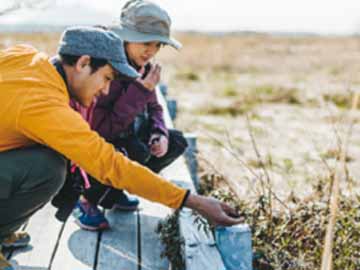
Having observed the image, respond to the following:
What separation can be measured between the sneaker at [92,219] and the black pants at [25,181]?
Answer: 2.98 feet

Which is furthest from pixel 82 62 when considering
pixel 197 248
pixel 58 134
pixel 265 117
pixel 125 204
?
pixel 265 117

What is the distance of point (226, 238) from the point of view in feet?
10.1

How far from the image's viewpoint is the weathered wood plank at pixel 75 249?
3.58 m

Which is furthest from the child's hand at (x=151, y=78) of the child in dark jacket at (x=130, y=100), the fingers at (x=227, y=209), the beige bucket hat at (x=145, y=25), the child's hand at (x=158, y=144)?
the fingers at (x=227, y=209)

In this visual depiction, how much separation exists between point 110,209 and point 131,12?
117cm

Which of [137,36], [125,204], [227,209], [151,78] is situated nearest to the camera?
[227,209]

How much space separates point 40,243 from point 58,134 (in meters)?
1.30

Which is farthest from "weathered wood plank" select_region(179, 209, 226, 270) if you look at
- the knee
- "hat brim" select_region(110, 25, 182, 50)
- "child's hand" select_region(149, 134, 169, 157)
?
"hat brim" select_region(110, 25, 182, 50)

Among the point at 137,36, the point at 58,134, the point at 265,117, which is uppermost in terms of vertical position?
the point at 137,36

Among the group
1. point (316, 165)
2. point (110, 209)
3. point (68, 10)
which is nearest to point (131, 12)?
point (110, 209)

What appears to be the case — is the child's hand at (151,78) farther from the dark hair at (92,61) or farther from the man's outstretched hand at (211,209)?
the man's outstretched hand at (211,209)

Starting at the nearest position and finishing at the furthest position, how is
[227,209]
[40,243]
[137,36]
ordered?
[227,209]
[40,243]
[137,36]

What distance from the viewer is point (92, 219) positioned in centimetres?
404

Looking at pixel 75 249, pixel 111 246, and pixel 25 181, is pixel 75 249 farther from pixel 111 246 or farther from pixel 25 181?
pixel 25 181
